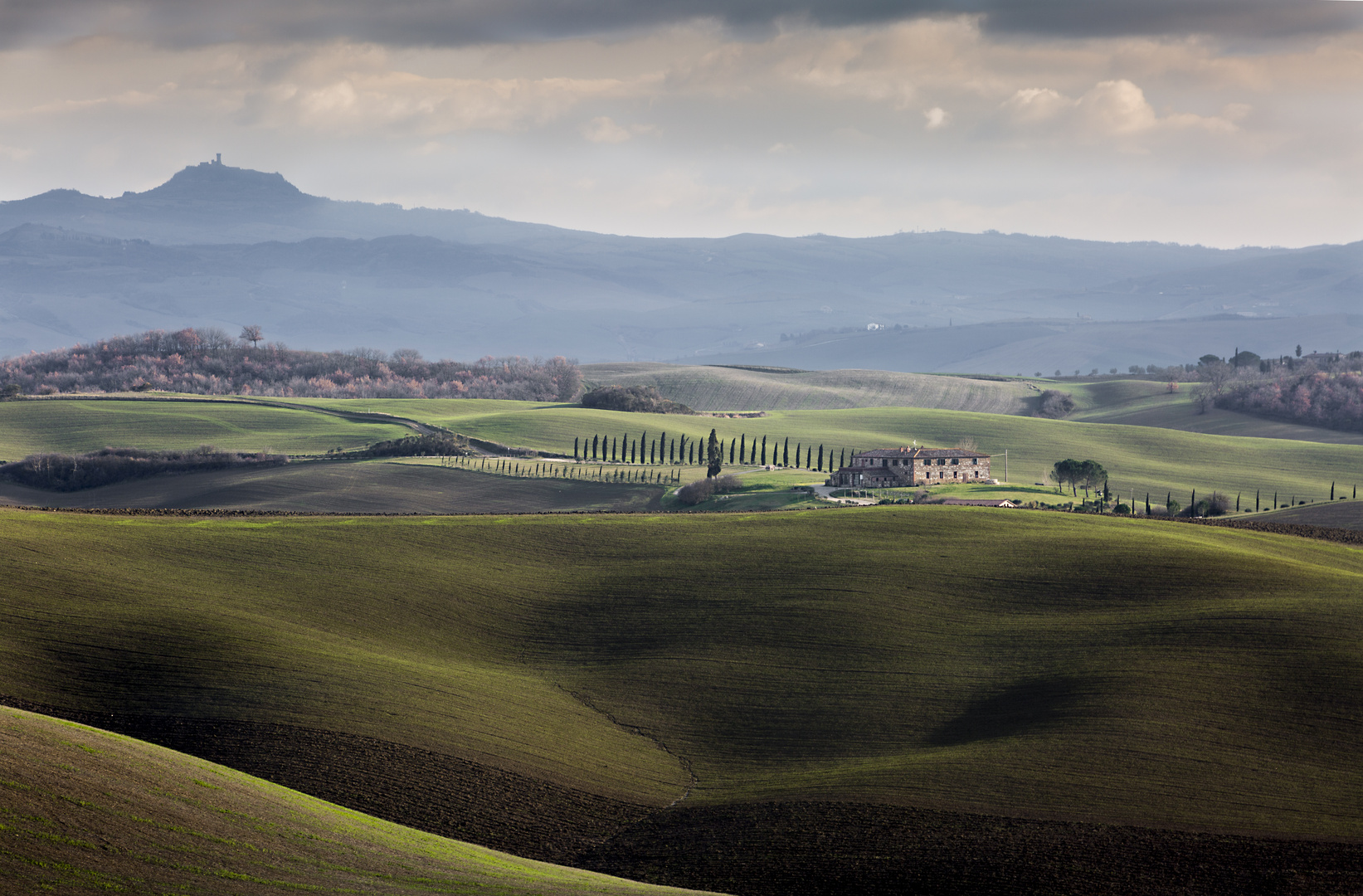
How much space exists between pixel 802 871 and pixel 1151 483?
112437mm

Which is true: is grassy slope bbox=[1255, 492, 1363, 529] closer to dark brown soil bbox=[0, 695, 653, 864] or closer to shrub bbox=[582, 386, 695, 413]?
dark brown soil bbox=[0, 695, 653, 864]

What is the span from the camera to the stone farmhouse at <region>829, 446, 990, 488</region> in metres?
110

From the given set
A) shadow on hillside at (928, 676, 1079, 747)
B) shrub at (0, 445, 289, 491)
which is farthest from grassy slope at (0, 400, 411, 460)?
shadow on hillside at (928, 676, 1079, 747)

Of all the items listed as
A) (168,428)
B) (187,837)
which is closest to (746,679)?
(187,837)

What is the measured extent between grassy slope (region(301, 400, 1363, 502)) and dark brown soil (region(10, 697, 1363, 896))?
98735mm

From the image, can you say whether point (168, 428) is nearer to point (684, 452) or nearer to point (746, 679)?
point (684, 452)

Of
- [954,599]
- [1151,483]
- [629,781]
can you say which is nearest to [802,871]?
[629,781]

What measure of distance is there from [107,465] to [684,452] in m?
60.9

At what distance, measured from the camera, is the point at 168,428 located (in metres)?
151

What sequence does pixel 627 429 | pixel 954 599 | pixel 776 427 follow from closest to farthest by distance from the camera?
pixel 954 599 < pixel 627 429 < pixel 776 427

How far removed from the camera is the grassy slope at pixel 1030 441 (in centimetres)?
14188

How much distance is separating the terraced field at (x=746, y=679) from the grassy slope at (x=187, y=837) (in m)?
4.77

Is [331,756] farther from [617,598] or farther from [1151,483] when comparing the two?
[1151,483]

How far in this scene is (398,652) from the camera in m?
54.8
